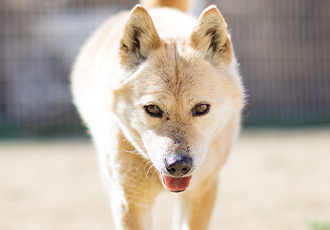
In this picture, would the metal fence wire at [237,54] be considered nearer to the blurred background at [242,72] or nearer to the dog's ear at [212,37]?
the blurred background at [242,72]

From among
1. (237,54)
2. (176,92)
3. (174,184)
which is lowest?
(237,54)

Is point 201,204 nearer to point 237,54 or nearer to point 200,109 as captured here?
point 200,109

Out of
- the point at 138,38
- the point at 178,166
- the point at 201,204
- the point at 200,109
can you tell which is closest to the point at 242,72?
the point at 201,204

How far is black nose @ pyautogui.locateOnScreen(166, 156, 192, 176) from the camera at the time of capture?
2186mm

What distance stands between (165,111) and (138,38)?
53 centimetres

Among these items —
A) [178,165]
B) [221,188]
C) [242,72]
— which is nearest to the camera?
[178,165]

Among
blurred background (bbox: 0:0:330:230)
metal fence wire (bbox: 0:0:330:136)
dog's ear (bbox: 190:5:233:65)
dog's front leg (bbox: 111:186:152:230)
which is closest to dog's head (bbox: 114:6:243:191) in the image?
dog's ear (bbox: 190:5:233:65)

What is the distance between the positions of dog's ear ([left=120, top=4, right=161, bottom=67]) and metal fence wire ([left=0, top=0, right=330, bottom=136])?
5.83 meters

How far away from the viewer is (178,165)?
7.17 ft

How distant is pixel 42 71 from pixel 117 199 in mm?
6214

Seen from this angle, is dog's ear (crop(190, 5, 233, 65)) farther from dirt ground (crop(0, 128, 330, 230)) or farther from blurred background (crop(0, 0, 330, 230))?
blurred background (crop(0, 0, 330, 230))

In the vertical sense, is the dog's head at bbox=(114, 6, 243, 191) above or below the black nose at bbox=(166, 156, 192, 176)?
above

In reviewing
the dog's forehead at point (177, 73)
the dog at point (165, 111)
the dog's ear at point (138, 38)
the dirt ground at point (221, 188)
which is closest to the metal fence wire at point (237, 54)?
the dirt ground at point (221, 188)

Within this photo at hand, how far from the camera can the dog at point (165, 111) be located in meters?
2.30
